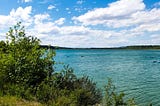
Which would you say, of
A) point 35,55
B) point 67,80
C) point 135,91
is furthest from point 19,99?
point 135,91

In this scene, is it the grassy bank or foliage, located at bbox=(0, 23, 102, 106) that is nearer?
the grassy bank

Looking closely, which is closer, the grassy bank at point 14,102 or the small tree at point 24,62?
the grassy bank at point 14,102

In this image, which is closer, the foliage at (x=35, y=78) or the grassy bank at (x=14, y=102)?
the grassy bank at (x=14, y=102)

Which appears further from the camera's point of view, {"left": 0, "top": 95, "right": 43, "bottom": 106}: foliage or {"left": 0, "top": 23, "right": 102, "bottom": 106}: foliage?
Result: {"left": 0, "top": 23, "right": 102, "bottom": 106}: foliage

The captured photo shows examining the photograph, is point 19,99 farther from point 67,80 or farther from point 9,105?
point 67,80

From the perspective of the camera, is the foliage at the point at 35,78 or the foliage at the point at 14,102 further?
the foliage at the point at 35,78

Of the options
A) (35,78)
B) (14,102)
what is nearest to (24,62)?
(35,78)

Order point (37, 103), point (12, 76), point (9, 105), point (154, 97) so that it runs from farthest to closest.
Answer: point (154, 97), point (12, 76), point (37, 103), point (9, 105)

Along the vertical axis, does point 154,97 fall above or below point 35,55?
below

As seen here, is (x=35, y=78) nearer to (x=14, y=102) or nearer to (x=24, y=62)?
(x=24, y=62)

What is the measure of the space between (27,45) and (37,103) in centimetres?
566

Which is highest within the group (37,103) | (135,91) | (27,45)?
(27,45)

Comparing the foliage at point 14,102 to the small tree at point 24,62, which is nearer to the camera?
the foliage at point 14,102

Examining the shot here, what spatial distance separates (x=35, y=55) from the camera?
15.2m
